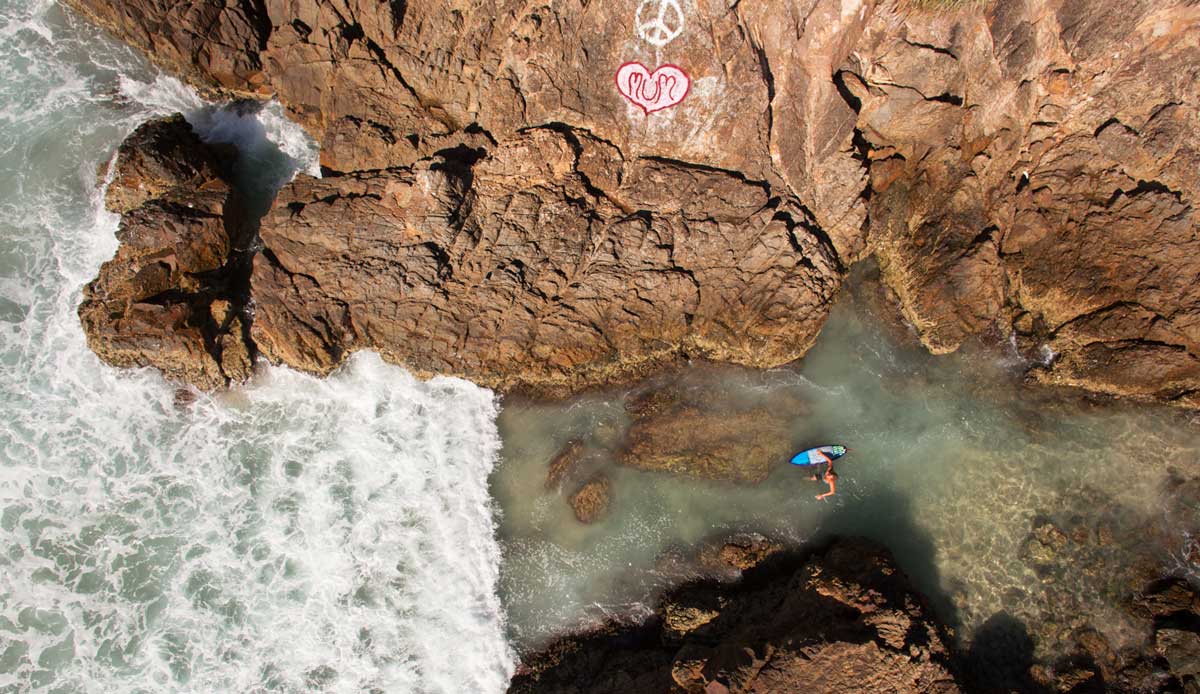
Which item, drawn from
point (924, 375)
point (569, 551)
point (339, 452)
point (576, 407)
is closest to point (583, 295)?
point (576, 407)

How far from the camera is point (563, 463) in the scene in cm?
2069

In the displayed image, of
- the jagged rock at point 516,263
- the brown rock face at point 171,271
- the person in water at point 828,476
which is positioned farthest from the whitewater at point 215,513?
the person in water at point 828,476

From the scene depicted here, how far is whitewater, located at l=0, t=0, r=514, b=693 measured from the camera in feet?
63.5

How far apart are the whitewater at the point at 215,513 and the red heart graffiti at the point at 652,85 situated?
35.0 feet

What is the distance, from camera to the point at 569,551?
66.4 ft

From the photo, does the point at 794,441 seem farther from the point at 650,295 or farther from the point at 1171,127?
the point at 1171,127

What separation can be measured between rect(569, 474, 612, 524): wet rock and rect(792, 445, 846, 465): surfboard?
6.24m

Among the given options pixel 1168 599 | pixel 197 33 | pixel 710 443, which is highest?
pixel 197 33

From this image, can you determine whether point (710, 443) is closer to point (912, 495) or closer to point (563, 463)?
point (563, 463)

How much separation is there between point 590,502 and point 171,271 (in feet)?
50.9

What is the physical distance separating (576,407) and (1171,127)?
20.2 m

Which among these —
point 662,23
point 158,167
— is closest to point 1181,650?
point 662,23

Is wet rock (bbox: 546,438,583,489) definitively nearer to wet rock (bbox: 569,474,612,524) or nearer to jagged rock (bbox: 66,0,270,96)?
wet rock (bbox: 569,474,612,524)

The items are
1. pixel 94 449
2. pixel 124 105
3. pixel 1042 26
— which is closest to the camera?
pixel 1042 26
